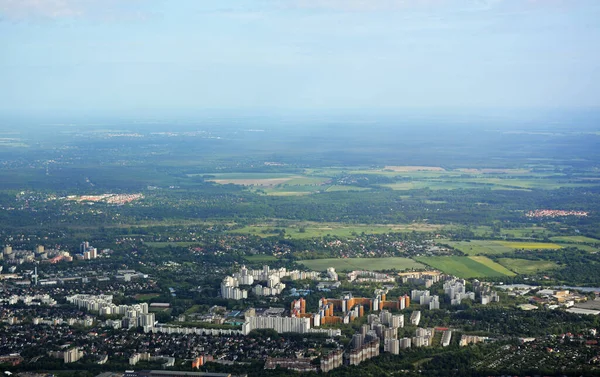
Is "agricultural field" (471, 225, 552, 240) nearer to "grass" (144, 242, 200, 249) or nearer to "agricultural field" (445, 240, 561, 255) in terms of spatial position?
"agricultural field" (445, 240, 561, 255)

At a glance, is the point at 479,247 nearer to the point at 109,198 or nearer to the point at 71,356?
the point at 71,356

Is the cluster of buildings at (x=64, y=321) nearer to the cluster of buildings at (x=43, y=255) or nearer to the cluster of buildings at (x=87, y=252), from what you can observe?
the cluster of buildings at (x=43, y=255)

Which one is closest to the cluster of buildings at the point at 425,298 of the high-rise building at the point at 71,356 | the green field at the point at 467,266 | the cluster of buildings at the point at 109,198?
the green field at the point at 467,266

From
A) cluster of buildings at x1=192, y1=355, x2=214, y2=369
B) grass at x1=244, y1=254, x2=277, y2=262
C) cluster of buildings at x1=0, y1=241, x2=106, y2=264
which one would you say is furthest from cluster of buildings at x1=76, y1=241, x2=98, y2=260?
cluster of buildings at x1=192, y1=355, x2=214, y2=369

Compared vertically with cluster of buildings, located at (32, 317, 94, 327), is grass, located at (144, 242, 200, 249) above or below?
below

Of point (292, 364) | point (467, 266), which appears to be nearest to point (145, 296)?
point (292, 364)

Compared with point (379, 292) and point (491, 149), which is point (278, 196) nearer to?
point (379, 292)
